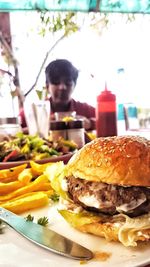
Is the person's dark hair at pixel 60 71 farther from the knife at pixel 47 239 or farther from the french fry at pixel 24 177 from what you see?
the knife at pixel 47 239

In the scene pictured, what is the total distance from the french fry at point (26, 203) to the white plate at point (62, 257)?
0.13 meters

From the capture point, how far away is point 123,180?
34.7 inches

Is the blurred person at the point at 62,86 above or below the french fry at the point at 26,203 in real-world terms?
above

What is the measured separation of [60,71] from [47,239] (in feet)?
13.1

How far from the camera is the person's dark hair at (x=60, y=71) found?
4.58 meters

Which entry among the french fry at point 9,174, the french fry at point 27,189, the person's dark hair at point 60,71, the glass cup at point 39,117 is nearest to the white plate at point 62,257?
the french fry at point 27,189

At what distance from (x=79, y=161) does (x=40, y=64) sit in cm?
407

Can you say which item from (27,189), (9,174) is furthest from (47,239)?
(9,174)

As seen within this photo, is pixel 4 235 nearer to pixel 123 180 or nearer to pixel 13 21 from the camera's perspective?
pixel 123 180

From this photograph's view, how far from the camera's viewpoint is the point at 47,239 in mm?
832

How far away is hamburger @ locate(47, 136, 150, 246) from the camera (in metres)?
0.87

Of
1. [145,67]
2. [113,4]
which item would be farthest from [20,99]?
[145,67]

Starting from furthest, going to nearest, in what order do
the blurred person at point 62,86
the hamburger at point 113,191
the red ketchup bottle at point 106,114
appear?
the blurred person at point 62,86 < the red ketchup bottle at point 106,114 < the hamburger at point 113,191

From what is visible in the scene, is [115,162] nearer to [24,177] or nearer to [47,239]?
[47,239]
